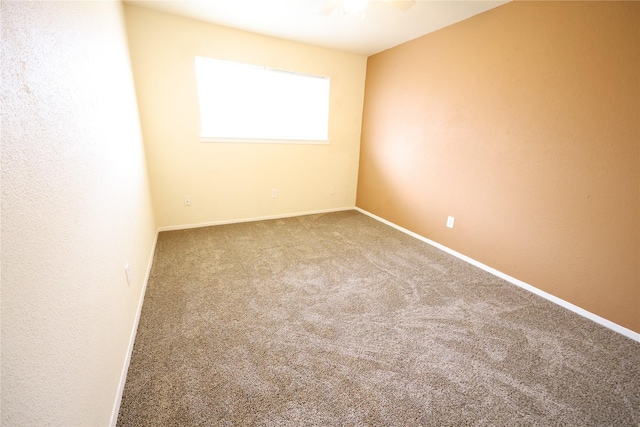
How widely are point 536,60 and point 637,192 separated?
116 cm

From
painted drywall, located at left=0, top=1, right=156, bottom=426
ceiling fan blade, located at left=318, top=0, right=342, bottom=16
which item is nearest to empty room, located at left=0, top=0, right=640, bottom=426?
painted drywall, located at left=0, top=1, right=156, bottom=426

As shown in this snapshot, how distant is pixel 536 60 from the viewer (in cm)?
201

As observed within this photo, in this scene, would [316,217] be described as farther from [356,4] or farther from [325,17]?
[356,4]

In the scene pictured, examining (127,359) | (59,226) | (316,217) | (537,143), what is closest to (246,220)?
(316,217)

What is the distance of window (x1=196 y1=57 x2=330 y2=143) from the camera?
3.04 m

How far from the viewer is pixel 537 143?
2072 mm

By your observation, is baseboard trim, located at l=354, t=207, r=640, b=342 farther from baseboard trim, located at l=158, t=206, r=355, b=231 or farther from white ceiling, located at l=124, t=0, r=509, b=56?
white ceiling, located at l=124, t=0, r=509, b=56

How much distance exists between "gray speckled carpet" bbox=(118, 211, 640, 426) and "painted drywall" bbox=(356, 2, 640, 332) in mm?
362

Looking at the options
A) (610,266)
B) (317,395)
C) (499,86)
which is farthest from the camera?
(499,86)

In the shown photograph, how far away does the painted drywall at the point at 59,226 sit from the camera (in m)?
0.59

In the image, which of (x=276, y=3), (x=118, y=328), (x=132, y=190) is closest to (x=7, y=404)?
(x=118, y=328)

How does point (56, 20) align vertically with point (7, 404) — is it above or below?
above

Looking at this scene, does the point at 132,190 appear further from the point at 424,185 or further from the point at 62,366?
the point at 424,185

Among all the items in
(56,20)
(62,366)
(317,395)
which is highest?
(56,20)
